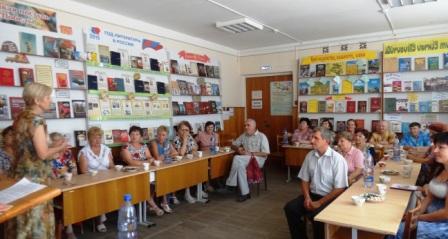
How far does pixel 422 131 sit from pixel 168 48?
16.0ft

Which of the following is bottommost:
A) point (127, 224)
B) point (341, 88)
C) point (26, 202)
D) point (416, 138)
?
point (127, 224)

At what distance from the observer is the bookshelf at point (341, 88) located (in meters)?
6.41

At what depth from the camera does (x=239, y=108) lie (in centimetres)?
781

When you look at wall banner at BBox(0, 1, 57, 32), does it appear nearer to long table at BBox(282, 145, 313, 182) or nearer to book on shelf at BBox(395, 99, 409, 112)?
long table at BBox(282, 145, 313, 182)

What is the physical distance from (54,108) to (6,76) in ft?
2.16

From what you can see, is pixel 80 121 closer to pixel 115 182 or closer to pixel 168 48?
pixel 115 182

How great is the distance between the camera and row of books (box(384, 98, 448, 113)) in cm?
582

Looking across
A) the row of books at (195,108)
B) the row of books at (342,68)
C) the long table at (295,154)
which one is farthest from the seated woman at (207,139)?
the row of books at (342,68)

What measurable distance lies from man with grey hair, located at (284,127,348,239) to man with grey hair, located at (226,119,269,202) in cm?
176

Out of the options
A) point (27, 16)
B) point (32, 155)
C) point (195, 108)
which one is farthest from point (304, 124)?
point (32, 155)

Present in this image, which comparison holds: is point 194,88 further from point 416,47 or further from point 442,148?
point 442,148

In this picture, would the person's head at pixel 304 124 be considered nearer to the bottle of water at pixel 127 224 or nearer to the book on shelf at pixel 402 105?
the book on shelf at pixel 402 105

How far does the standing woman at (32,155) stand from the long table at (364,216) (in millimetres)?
1897

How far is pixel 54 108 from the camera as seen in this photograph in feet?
13.4
